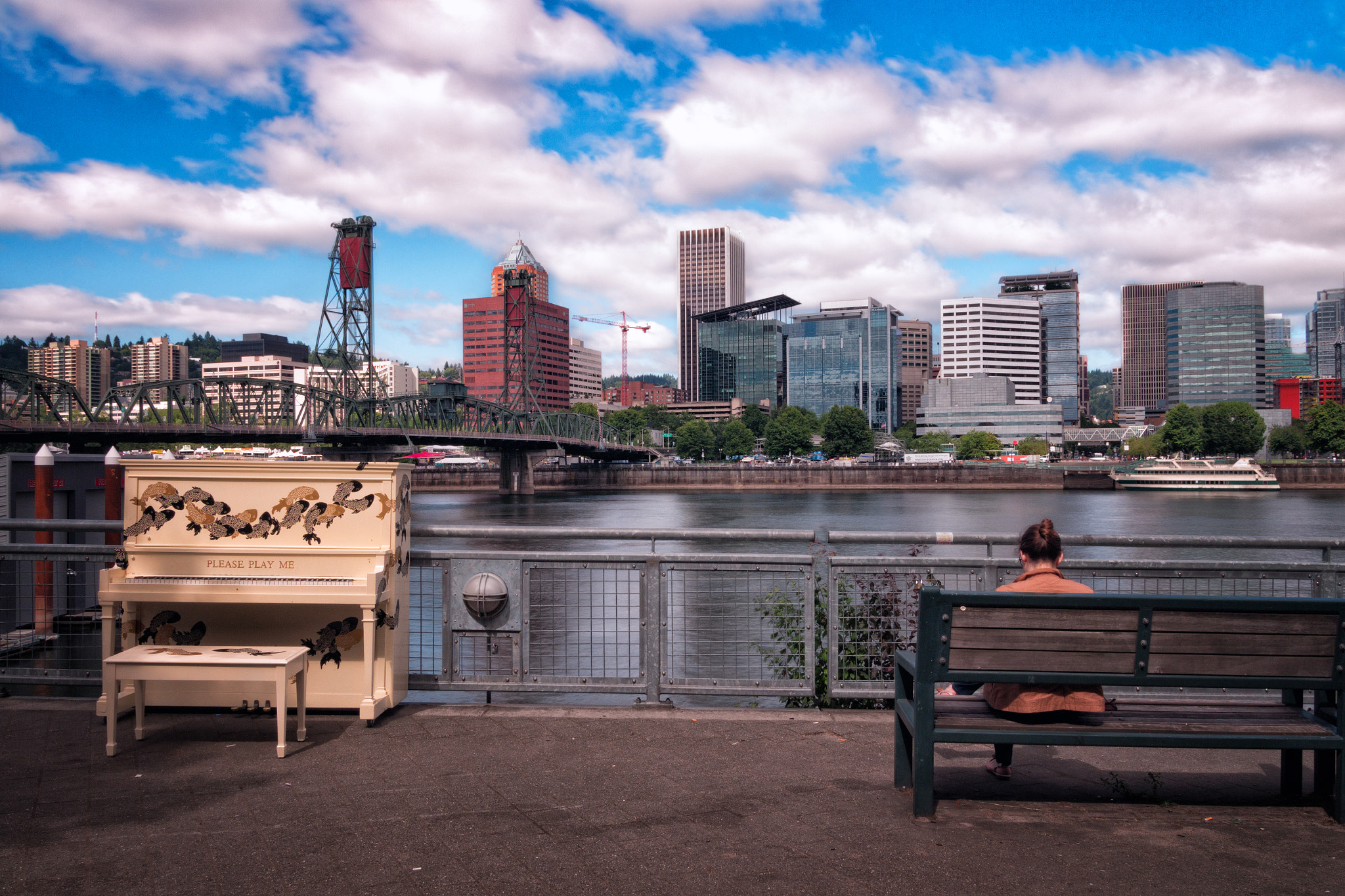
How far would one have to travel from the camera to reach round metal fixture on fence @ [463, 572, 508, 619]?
6.23m

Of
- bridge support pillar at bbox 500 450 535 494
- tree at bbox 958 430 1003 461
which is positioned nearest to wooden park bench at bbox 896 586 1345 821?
bridge support pillar at bbox 500 450 535 494

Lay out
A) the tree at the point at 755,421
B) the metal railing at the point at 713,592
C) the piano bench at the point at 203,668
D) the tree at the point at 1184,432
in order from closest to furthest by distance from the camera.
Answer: the piano bench at the point at 203,668 → the metal railing at the point at 713,592 → the tree at the point at 1184,432 → the tree at the point at 755,421

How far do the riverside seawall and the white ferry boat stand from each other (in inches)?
182

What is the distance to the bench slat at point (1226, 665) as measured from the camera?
3971 mm

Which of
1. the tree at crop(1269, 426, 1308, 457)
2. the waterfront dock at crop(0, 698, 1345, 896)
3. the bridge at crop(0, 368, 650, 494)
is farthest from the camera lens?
the tree at crop(1269, 426, 1308, 457)

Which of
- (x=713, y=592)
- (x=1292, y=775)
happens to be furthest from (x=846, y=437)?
(x=1292, y=775)

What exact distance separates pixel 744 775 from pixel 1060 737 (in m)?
1.64

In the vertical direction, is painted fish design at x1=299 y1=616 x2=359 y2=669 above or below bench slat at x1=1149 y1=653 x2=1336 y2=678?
below

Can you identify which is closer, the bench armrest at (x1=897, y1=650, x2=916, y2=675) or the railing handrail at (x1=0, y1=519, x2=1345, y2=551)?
the bench armrest at (x1=897, y1=650, x2=916, y2=675)

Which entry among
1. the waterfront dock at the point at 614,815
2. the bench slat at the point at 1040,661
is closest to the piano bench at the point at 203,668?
the waterfront dock at the point at 614,815

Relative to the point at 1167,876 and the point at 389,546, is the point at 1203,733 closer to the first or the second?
the point at 1167,876

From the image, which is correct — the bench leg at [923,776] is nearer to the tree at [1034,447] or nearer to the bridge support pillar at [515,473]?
the bridge support pillar at [515,473]

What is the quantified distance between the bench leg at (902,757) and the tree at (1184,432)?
476 ft

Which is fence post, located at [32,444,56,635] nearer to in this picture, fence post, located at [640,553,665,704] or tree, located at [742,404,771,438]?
fence post, located at [640,553,665,704]
